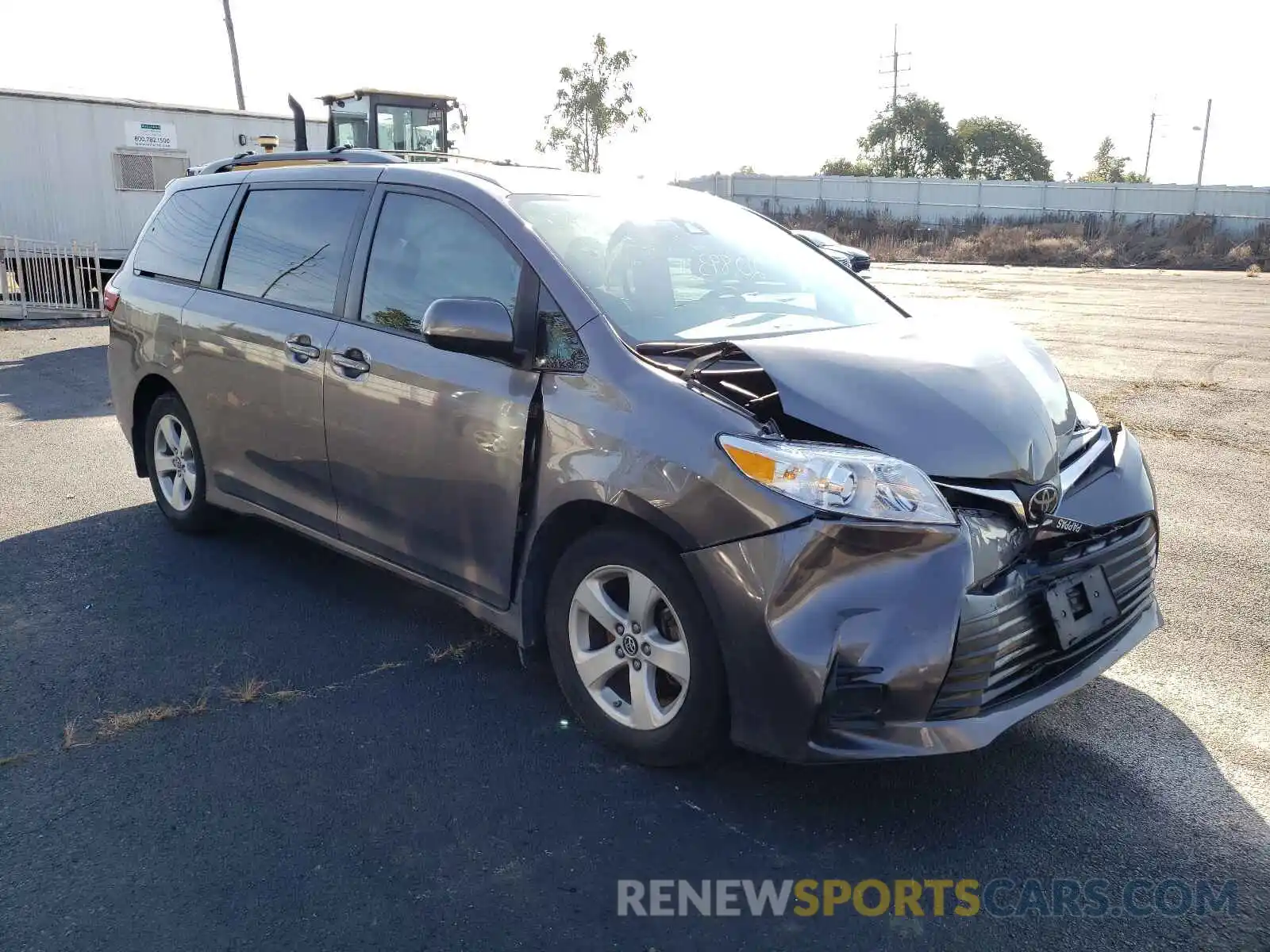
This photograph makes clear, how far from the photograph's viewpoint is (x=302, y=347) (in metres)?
4.37

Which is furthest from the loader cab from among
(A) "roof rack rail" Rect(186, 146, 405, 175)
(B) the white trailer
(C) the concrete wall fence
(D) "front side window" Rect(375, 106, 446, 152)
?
(C) the concrete wall fence

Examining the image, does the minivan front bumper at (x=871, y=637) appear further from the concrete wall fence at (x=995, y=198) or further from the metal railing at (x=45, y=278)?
the concrete wall fence at (x=995, y=198)

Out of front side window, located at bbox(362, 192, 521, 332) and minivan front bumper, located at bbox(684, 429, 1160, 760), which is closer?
minivan front bumper, located at bbox(684, 429, 1160, 760)

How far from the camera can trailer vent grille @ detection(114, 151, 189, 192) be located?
60.4ft

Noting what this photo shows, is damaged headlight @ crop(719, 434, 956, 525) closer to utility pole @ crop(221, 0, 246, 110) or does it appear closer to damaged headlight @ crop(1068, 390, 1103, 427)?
damaged headlight @ crop(1068, 390, 1103, 427)

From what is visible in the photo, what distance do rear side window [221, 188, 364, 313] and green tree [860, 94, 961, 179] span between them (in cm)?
6797

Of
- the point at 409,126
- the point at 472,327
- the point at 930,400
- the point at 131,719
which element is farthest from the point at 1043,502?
the point at 409,126

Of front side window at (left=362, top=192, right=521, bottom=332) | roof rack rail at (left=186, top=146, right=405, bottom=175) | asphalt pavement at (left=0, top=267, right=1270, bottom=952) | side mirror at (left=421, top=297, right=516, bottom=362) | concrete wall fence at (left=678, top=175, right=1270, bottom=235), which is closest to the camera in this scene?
asphalt pavement at (left=0, top=267, right=1270, bottom=952)

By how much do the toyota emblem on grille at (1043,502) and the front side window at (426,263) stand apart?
5.87 feet

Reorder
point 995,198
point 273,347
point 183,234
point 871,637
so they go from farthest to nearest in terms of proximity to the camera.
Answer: point 995,198 → point 183,234 → point 273,347 → point 871,637

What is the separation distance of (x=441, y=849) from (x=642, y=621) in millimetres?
867

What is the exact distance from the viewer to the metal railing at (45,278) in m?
17.2

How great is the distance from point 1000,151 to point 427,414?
76.4 m

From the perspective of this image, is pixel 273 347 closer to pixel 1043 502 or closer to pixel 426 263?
pixel 426 263
